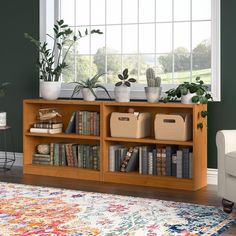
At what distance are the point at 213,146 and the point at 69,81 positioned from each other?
1.95 m

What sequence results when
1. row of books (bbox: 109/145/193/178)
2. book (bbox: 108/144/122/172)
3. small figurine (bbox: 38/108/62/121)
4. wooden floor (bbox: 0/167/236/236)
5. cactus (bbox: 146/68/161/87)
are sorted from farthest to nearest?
small figurine (bbox: 38/108/62/121) → book (bbox: 108/144/122/172) → cactus (bbox: 146/68/161/87) → row of books (bbox: 109/145/193/178) → wooden floor (bbox: 0/167/236/236)

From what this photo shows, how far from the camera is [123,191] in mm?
5711

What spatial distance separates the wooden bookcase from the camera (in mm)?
5840

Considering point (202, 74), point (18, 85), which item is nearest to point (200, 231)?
point (202, 74)

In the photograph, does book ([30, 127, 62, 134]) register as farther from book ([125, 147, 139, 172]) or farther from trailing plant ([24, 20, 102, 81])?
book ([125, 147, 139, 172])

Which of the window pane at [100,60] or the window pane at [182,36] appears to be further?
the window pane at [100,60]

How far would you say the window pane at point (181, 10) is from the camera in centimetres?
634

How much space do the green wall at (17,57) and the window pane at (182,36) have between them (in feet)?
5.50

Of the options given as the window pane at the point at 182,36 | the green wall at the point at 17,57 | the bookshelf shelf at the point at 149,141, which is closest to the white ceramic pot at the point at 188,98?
the bookshelf shelf at the point at 149,141

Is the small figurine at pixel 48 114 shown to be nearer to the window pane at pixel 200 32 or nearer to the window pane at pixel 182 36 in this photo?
the window pane at pixel 182 36

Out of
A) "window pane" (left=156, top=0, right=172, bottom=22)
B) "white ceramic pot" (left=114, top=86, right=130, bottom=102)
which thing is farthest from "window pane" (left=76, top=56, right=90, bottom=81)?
"window pane" (left=156, top=0, right=172, bottom=22)

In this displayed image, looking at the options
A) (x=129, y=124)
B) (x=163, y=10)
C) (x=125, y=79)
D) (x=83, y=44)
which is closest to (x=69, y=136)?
(x=129, y=124)

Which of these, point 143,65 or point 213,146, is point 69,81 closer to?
point 143,65

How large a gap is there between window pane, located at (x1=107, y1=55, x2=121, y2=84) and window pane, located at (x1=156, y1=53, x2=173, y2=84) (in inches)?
18.8
